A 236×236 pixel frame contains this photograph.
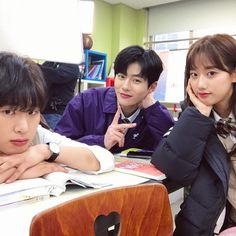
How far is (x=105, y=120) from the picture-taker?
1.44 meters

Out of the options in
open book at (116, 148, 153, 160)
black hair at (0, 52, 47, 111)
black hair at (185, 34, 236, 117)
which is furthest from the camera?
open book at (116, 148, 153, 160)

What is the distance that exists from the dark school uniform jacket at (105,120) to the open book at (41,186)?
0.58 metres

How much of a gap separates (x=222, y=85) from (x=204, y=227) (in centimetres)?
49

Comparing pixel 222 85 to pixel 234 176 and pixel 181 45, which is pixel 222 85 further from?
pixel 181 45

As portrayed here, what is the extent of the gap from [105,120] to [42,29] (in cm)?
60

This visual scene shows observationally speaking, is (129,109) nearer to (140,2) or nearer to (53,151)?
(53,151)

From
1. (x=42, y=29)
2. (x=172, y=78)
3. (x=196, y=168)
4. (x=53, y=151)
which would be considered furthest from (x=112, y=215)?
(x=172, y=78)

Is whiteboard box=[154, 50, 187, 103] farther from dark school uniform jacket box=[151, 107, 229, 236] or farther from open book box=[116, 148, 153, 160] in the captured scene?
dark school uniform jacket box=[151, 107, 229, 236]

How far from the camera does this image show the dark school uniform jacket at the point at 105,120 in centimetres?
141

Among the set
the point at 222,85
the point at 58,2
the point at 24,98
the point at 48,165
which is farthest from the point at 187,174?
the point at 58,2

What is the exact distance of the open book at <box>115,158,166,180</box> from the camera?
0.94 meters

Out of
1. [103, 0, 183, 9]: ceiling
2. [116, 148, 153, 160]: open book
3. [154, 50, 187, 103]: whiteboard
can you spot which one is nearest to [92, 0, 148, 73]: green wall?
[103, 0, 183, 9]: ceiling

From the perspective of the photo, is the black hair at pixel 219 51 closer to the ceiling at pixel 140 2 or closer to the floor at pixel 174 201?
the floor at pixel 174 201

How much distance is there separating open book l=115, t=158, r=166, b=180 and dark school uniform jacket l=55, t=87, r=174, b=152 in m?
0.26
